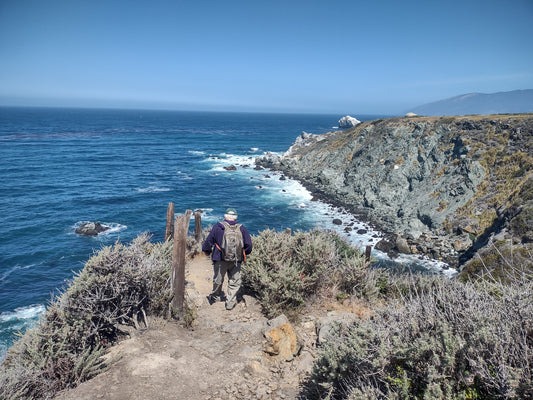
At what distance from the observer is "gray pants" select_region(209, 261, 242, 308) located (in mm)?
7301

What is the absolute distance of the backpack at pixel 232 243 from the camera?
687 cm

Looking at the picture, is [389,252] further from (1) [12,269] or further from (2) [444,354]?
(1) [12,269]

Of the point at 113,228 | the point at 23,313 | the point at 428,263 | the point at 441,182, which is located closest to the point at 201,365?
the point at 23,313

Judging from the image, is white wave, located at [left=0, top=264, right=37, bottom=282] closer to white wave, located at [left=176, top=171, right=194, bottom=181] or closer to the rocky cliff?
white wave, located at [left=176, top=171, right=194, bottom=181]

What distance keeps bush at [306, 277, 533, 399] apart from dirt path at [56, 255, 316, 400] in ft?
5.01

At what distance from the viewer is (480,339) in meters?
3.14

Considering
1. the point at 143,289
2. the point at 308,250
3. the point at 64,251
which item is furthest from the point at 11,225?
the point at 308,250

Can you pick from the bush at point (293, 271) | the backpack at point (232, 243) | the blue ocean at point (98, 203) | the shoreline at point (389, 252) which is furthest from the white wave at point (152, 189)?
the backpack at point (232, 243)

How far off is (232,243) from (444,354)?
14.9 ft

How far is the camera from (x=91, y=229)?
88.7 ft

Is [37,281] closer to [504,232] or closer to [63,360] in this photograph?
[63,360]

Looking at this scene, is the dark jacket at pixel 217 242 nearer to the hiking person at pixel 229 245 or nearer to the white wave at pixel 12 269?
the hiking person at pixel 229 245

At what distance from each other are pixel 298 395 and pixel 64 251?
80.3 ft

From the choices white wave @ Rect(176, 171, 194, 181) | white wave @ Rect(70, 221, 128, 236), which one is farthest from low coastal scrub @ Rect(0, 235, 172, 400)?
white wave @ Rect(176, 171, 194, 181)
